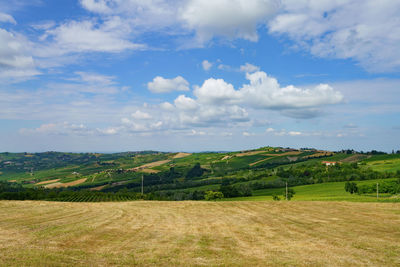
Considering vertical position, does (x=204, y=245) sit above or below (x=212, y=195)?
above

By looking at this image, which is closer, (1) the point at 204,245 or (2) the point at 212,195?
(1) the point at 204,245

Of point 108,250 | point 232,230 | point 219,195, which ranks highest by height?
point 108,250

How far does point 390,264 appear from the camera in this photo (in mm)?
16484

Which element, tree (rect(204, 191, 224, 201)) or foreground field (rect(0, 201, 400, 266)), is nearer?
foreground field (rect(0, 201, 400, 266))

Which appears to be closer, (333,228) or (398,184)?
(333,228)

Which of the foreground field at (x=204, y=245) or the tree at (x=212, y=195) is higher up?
the foreground field at (x=204, y=245)

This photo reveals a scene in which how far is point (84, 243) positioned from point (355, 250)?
69.8 ft

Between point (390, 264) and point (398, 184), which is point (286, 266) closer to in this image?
point (390, 264)

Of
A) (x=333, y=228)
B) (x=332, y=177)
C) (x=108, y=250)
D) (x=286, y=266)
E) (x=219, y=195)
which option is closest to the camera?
(x=286, y=266)

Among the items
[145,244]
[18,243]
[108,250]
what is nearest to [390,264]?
[145,244]

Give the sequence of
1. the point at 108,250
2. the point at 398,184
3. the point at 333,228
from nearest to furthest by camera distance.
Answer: the point at 108,250 → the point at 333,228 → the point at 398,184

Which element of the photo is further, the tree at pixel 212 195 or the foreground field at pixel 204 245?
the tree at pixel 212 195

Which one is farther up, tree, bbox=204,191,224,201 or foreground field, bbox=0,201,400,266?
foreground field, bbox=0,201,400,266

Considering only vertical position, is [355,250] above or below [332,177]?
above
